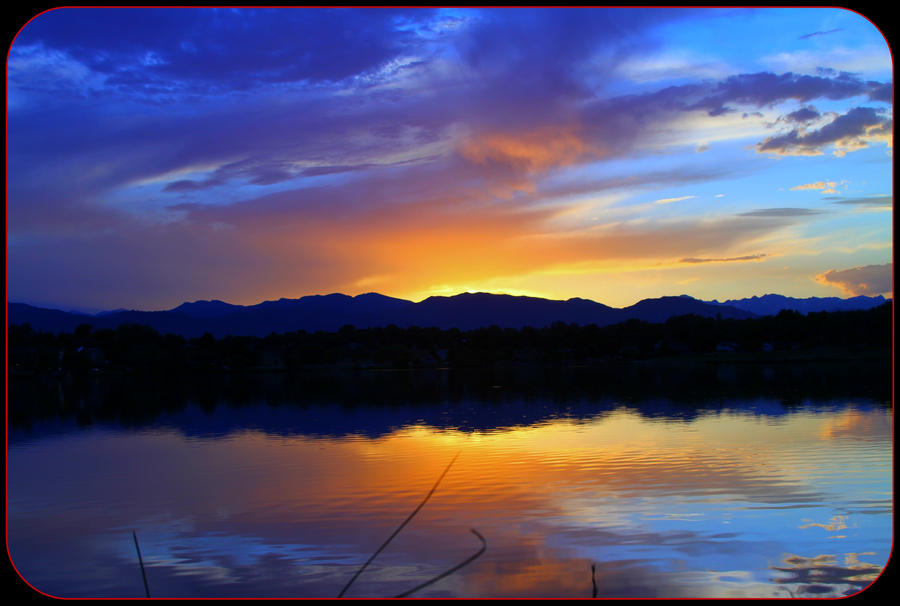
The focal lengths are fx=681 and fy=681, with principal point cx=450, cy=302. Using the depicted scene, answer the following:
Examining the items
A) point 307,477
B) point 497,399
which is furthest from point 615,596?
point 497,399

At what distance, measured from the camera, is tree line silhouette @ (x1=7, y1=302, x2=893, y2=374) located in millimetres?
82188

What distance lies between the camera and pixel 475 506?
11727 mm

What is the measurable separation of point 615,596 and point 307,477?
8.88 m

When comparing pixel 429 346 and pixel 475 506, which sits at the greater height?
pixel 429 346

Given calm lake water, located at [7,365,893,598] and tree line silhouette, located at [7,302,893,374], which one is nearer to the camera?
calm lake water, located at [7,365,893,598]

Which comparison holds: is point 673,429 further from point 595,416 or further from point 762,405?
point 762,405

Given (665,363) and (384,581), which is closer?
(384,581)

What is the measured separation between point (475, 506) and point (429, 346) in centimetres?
9183

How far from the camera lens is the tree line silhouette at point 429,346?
8219 cm

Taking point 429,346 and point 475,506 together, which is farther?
point 429,346

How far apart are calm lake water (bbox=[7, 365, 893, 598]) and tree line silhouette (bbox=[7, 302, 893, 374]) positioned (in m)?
64.9

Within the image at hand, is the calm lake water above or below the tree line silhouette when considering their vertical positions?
below

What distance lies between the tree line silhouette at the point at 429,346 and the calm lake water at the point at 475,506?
64.9 metres

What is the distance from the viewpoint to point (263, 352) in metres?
92.8
